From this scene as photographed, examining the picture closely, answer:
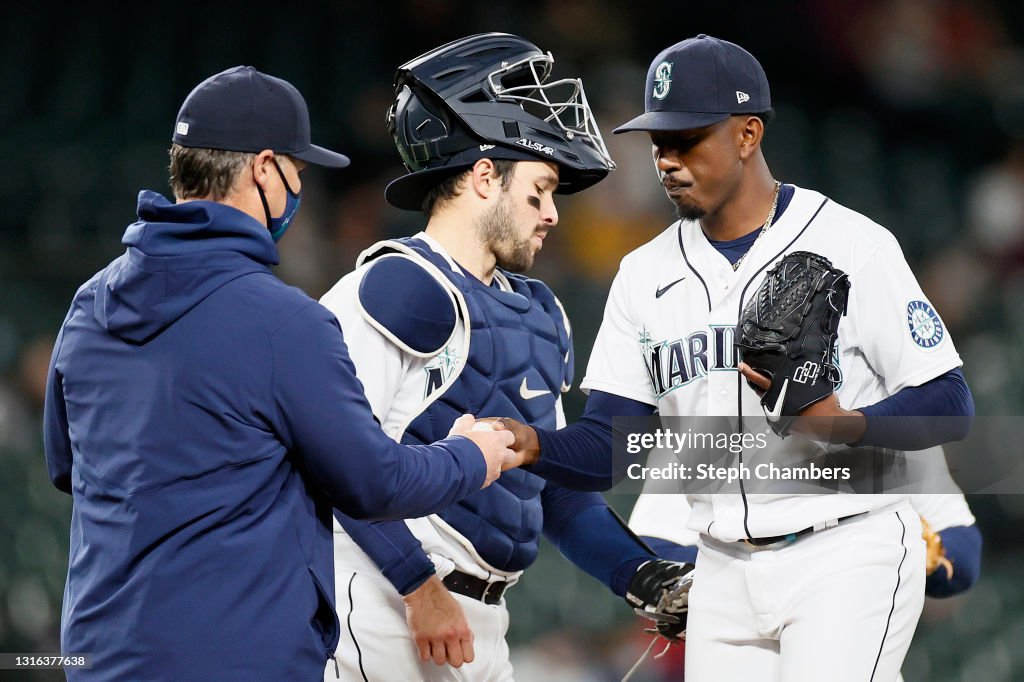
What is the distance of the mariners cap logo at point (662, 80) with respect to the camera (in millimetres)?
2861

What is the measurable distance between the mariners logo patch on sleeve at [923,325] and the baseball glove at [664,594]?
81 centimetres

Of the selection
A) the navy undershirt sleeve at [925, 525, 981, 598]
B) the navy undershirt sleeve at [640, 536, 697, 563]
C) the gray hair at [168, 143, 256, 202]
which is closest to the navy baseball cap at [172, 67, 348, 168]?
the gray hair at [168, 143, 256, 202]

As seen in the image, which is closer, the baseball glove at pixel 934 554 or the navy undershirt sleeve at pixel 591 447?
the navy undershirt sleeve at pixel 591 447

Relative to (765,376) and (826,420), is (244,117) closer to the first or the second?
(765,376)

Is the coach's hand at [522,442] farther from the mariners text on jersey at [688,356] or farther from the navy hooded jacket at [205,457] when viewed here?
the navy hooded jacket at [205,457]

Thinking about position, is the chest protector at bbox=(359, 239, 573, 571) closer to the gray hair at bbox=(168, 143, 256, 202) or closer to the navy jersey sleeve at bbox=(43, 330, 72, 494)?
the gray hair at bbox=(168, 143, 256, 202)

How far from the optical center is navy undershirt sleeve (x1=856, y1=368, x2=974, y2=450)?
8.40 feet

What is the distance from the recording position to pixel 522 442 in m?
2.82

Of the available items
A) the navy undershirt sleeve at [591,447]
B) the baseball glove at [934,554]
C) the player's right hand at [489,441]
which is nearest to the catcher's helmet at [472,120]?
the navy undershirt sleeve at [591,447]

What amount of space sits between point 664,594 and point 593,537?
314 mm

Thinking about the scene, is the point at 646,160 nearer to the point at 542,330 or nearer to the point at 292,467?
the point at 542,330

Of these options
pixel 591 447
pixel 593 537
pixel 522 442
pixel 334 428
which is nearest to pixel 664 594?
pixel 593 537

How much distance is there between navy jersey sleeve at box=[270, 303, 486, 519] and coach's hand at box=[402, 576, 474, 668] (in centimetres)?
54

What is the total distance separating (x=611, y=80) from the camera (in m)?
7.54
